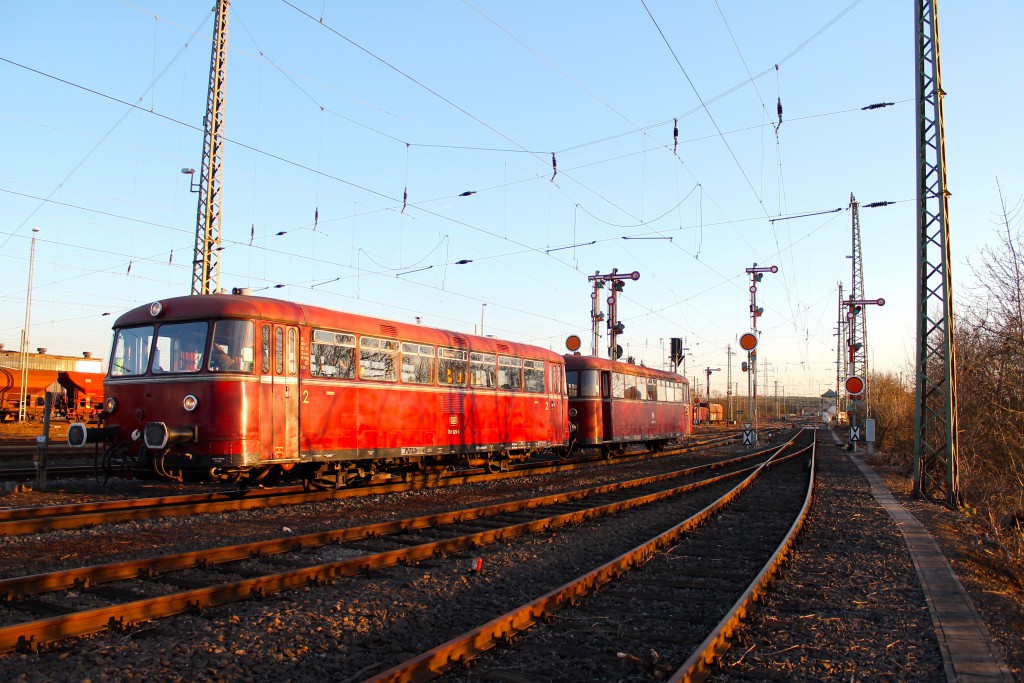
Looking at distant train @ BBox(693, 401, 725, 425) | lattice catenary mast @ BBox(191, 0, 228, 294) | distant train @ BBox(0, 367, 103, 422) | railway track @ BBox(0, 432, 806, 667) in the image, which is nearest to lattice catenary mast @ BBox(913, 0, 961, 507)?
railway track @ BBox(0, 432, 806, 667)

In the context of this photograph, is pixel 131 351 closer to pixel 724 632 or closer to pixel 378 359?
pixel 378 359

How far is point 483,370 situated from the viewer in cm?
1678

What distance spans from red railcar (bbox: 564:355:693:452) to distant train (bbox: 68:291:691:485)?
6.03 meters

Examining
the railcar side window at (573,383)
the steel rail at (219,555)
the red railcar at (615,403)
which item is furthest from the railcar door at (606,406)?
the steel rail at (219,555)

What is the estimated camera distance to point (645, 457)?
26.8 m

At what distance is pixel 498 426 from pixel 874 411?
106ft

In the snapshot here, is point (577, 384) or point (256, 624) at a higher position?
point (577, 384)

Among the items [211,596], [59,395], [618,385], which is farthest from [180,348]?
[59,395]

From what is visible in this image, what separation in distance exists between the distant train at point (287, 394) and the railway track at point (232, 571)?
2763 mm

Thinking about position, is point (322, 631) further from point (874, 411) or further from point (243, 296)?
point (874, 411)

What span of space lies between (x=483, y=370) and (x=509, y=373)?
1267 mm

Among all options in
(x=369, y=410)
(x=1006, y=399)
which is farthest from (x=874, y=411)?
(x=369, y=410)

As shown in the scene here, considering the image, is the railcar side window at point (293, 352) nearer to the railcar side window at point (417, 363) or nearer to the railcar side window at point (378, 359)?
the railcar side window at point (378, 359)

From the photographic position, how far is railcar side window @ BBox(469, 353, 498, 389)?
53.6 ft
